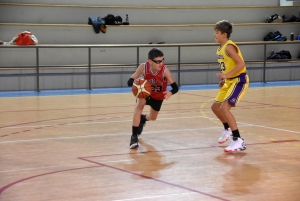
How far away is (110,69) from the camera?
16.4m

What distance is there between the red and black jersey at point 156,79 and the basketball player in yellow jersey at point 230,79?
2.71 feet

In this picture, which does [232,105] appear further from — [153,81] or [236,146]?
[153,81]

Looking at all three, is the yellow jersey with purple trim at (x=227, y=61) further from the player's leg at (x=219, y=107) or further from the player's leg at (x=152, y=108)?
the player's leg at (x=152, y=108)

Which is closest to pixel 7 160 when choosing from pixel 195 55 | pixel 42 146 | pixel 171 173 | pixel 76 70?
pixel 42 146

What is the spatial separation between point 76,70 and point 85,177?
10.6 meters

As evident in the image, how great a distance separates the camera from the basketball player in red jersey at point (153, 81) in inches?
288

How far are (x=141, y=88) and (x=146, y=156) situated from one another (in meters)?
1.03

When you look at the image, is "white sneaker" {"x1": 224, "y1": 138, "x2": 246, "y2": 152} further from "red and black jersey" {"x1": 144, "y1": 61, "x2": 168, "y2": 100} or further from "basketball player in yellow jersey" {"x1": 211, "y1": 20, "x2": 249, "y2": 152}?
"red and black jersey" {"x1": 144, "y1": 61, "x2": 168, "y2": 100}

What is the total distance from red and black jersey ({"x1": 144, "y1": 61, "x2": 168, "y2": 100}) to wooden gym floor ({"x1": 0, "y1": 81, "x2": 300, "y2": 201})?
2.28 feet

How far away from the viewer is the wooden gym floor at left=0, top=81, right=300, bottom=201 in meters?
5.06

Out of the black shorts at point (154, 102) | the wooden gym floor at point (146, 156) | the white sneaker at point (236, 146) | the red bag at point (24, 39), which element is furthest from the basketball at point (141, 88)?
the red bag at point (24, 39)

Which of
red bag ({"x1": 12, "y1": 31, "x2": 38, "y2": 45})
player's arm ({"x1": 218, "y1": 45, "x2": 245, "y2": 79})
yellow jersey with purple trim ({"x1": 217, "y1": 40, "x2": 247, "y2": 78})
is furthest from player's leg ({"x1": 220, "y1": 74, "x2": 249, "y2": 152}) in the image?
red bag ({"x1": 12, "y1": 31, "x2": 38, "y2": 45})

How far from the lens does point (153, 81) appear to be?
25.1 ft

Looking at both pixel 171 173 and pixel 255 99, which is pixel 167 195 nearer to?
pixel 171 173
